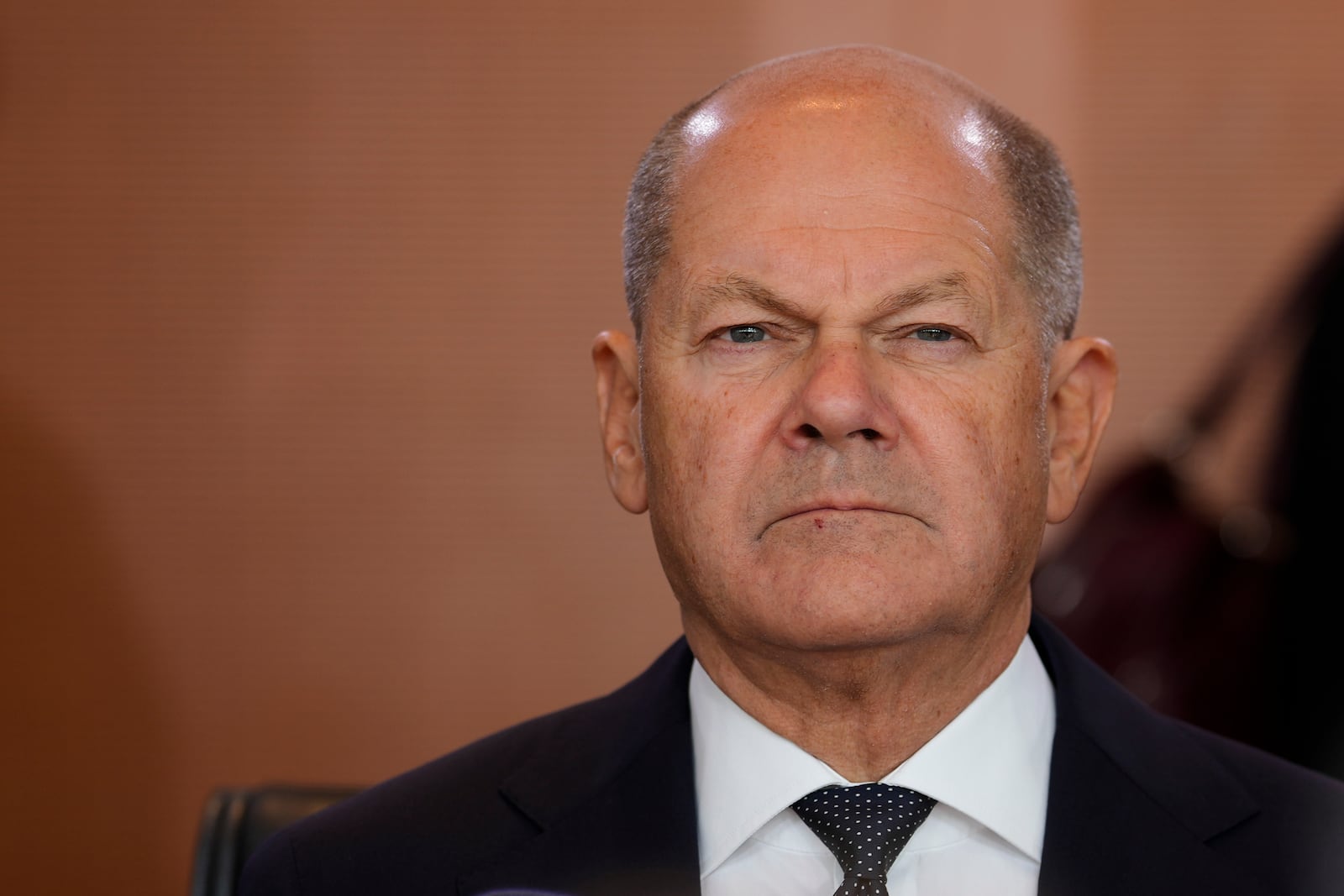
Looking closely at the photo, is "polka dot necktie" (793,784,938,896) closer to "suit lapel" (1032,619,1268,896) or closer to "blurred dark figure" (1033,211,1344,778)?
"suit lapel" (1032,619,1268,896)

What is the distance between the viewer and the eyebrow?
1.48 m

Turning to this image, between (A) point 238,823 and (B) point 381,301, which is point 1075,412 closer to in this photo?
(A) point 238,823

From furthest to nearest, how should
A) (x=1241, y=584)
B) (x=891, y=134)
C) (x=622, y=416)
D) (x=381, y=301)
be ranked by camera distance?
1. (x=381, y=301)
2. (x=1241, y=584)
3. (x=622, y=416)
4. (x=891, y=134)

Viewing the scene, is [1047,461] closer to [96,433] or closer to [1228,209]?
[1228,209]

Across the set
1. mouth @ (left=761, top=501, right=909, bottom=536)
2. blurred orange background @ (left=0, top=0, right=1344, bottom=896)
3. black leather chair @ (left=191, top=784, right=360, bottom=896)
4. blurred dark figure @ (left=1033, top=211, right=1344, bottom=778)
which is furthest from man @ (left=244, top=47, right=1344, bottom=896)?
blurred orange background @ (left=0, top=0, right=1344, bottom=896)

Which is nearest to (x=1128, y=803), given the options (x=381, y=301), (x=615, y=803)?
(x=615, y=803)

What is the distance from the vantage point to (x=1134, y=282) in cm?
299

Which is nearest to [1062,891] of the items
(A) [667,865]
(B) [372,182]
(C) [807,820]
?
(C) [807,820]

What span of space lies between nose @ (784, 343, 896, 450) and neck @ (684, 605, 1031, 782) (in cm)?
19

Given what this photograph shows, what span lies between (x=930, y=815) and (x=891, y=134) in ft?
1.95

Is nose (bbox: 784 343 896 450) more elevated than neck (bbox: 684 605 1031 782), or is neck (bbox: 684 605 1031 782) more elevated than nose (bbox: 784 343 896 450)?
nose (bbox: 784 343 896 450)

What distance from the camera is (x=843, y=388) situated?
1.42 m

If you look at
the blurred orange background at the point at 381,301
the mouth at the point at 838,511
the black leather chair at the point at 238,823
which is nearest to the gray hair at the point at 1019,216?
the mouth at the point at 838,511

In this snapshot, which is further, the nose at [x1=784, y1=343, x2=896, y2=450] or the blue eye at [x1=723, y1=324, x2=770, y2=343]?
the blue eye at [x1=723, y1=324, x2=770, y2=343]
